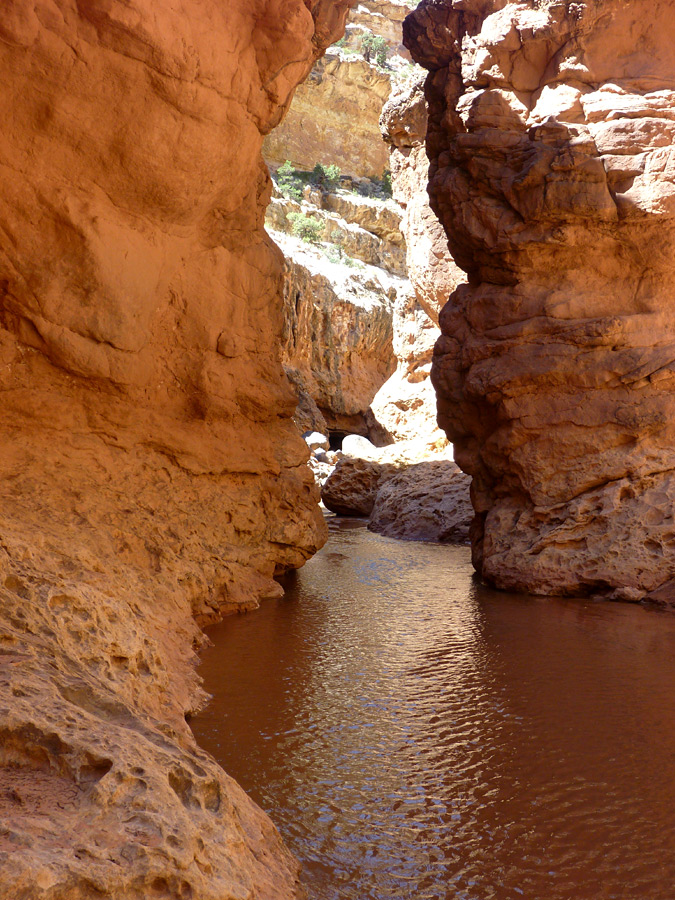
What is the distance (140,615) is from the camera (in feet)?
13.3

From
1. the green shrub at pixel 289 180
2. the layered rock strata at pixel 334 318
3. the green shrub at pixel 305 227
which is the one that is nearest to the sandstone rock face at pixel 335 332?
the layered rock strata at pixel 334 318

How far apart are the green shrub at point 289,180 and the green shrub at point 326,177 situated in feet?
2.84

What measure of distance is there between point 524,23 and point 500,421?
4504 millimetres

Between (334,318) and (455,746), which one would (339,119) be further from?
(455,746)

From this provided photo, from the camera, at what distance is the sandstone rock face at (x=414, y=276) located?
50.1 feet

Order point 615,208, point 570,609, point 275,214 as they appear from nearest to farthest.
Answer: point 570,609 → point 615,208 → point 275,214

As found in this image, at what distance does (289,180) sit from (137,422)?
106 ft

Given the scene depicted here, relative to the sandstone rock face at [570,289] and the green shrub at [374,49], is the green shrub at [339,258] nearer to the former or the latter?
the green shrub at [374,49]

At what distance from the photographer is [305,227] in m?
30.6

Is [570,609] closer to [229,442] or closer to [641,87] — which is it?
[229,442]

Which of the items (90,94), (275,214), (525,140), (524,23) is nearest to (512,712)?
(90,94)

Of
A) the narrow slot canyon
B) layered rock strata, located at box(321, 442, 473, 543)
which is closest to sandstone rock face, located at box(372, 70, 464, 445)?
layered rock strata, located at box(321, 442, 473, 543)

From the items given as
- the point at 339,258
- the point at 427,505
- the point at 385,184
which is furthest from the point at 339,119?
the point at 427,505

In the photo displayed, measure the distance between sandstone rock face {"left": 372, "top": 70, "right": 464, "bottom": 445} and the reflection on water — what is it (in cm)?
1030
